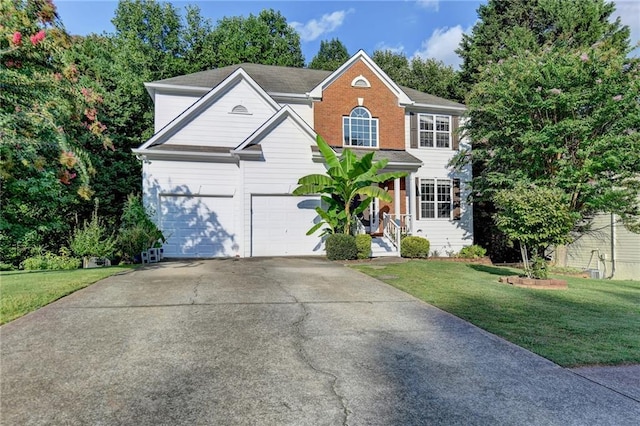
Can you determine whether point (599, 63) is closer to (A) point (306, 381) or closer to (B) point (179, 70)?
(A) point (306, 381)

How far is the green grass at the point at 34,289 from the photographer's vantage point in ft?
19.1

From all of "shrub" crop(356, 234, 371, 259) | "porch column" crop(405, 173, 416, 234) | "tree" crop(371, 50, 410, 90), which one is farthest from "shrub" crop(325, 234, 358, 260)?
"tree" crop(371, 50, 410, 90)

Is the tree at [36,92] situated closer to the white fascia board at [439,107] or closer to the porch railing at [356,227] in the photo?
the porch railing at [356,227]

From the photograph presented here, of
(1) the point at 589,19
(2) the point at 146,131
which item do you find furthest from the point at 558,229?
(1) the point at 589,19

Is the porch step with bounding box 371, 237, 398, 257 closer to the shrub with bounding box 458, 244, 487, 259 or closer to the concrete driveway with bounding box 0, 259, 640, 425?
the shrub with bounding box 458, 244, 487, 259

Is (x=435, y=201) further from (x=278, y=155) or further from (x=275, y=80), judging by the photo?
(x=275, y=80)

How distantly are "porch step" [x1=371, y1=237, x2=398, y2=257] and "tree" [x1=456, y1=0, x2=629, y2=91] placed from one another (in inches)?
604

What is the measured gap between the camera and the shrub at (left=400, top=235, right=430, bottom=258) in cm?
1572

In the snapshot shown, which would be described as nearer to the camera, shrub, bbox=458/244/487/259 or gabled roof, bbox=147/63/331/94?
gabled roof, bbox=147/63/331/94

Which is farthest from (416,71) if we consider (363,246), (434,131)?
(363,246)

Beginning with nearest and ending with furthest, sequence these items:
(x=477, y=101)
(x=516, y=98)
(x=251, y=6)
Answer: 1. (x=516, y=98)
2. (x=477, y=101)
3. (x=251, y=6)

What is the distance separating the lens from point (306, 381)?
3.86 metres

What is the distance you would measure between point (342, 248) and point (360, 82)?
8.71m

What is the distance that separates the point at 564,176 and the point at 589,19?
18459 mm
